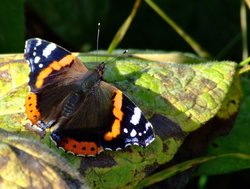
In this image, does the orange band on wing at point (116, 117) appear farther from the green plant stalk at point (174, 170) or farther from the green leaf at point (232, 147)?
the green leaf at point (232, 147)

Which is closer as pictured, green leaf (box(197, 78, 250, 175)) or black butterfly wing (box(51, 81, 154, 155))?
black butterfly wing (box(51, 81, 154, 155))

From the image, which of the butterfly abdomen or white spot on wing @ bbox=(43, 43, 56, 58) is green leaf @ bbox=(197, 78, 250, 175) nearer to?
the butterfly abdomen

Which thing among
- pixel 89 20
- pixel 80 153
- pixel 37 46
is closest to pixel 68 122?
pixel 80 153

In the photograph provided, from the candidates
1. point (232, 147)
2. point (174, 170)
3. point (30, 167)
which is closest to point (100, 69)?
point (174, 170)

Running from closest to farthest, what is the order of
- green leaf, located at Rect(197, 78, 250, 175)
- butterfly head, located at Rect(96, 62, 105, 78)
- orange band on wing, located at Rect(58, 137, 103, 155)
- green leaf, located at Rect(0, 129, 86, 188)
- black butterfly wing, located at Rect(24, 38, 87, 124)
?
1. green leaf, located at Rect(0, 129, 86, 188)
2. orange band on wing, located at Rect(58, 137, 103, 155)
3. black butterfly wing, located at Rect(24, 38, 87, 124)
4. butterfly head, located at Rect(96, 62, 105, 78)
5. green leaf, located at Rect(197, 78, 250, 175)

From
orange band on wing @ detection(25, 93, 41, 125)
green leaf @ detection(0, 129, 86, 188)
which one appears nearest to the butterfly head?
orange band on wing @ detection(25, 93, 41, 125)

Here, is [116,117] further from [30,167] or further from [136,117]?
[30,167]
